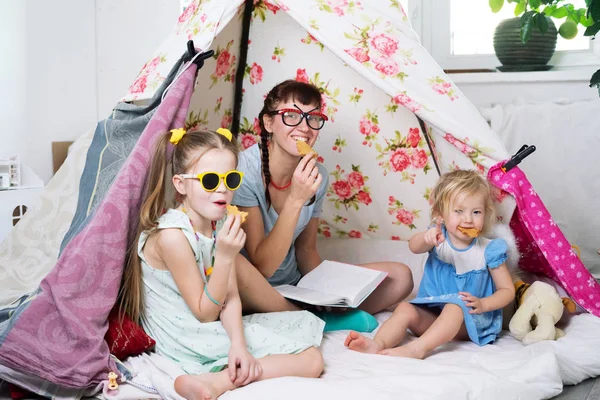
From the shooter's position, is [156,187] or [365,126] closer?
[156,187]

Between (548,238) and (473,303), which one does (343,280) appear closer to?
(473,303)

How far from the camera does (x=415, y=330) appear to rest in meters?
1.90

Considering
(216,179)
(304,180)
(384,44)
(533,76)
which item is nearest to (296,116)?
(304,180)

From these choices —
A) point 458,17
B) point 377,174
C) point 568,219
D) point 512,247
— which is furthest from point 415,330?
point 458,17

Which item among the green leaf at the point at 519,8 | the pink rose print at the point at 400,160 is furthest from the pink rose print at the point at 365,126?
the green leaf at the point at 519,8

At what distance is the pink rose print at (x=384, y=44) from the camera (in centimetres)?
196

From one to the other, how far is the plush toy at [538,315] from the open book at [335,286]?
369mm

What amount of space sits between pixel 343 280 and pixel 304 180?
13.3 inches

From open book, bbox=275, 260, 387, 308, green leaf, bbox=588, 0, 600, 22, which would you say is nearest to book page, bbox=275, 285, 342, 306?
open book, bbox=275, 260, 387, 308

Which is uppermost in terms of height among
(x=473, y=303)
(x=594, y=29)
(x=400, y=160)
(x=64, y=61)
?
(x=64, y=61)

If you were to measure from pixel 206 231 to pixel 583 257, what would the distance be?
182 centimetres

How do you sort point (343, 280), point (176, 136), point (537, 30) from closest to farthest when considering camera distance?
point (176, 136)
point (343, 280)
point (537, 30)

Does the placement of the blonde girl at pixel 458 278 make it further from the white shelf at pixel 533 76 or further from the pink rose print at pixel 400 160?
the white shelf at pixel 533 76

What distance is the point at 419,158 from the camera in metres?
2.36
